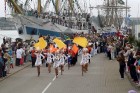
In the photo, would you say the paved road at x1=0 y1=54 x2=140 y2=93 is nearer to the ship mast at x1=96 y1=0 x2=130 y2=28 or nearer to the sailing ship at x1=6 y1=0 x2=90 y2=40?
the sailing ship at x1=6 y1=0 x2=90 y2=40

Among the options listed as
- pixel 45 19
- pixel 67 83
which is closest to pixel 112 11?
pixel 45 19

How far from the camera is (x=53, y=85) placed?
20.5 m

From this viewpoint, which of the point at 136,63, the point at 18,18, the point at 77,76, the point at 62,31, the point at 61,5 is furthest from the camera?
the point at 61,5

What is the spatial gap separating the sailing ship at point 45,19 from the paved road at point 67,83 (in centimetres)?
1993

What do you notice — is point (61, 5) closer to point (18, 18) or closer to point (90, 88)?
point (18, 18)

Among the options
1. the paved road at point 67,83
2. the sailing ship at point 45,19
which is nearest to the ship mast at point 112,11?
the sailing ship at point 45,19

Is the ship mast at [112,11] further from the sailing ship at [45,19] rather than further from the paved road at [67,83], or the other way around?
the paved road at [67,83]

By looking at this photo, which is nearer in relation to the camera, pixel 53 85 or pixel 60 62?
pixel 53 85

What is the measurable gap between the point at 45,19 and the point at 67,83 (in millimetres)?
34051

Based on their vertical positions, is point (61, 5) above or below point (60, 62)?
above

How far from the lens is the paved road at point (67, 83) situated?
18891mm

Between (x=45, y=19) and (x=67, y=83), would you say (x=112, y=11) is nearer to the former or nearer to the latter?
(x=45, y=19)

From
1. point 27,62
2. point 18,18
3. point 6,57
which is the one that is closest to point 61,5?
point 18,18

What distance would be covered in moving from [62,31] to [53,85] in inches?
1499
